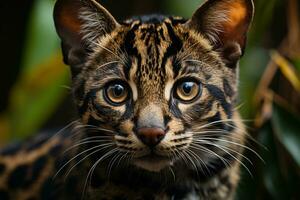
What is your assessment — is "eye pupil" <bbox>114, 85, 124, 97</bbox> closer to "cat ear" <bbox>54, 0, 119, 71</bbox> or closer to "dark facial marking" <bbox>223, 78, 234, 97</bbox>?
"cat ear" <bbox>54, 0, 119, 71</bbox>

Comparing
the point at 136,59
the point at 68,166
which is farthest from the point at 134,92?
the point at 68,166

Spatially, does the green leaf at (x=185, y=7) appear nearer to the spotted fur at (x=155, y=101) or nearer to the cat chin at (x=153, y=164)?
the spotted fur at (x=155, y=101)

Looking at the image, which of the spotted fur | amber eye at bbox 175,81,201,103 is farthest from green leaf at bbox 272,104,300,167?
amber eye at bbox 175,81,201,103

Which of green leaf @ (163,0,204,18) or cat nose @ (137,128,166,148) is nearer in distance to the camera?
cat nose @ (137,128,166,148)

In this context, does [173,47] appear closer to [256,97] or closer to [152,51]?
[152,51]

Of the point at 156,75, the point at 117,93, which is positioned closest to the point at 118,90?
the point at 117,93
